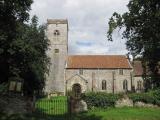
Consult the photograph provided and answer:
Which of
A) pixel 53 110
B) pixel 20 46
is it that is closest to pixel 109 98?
pixel 53 110

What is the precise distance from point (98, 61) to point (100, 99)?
37.8m

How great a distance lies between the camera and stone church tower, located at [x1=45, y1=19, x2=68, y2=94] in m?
68.8

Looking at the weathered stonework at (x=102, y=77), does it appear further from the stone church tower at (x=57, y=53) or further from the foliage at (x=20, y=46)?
the foliage at (x=20, y=46)

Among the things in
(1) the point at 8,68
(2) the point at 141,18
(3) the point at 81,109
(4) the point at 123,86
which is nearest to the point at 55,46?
(4) the point at 123,86

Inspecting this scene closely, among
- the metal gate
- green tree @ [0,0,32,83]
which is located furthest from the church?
the metal gate

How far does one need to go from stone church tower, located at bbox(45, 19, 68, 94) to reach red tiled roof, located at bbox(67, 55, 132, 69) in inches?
69.8

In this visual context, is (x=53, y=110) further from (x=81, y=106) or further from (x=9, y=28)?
(x=9, y=28)

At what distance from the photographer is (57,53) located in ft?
236

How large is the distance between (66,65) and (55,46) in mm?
4941

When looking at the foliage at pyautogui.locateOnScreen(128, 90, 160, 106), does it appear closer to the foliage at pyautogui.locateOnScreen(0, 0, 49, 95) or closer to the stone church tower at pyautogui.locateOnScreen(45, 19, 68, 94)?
the foliage at pyautogui.locateOnScreen(0, 0, 49, 95)

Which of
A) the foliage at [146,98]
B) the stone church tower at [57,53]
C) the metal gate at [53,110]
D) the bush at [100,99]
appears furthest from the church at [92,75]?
the bush at [100,99]

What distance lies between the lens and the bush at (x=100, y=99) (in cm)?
3312

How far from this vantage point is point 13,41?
36.1 metres

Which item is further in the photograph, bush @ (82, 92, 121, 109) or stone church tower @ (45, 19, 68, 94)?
stone church tower @ (45, 19, 68, 94)
